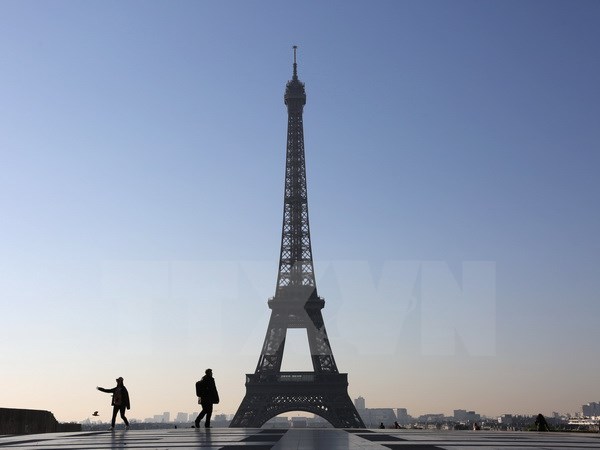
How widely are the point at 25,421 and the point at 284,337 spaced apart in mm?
70513

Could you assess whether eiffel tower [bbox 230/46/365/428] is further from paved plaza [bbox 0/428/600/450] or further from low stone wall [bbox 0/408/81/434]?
paved plaza [bbox 0/428/600/450]

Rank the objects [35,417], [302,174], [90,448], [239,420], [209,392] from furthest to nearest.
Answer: [302,174], [239,420], [35,417], [209,392], [90,448]

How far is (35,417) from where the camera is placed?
35.5 metres

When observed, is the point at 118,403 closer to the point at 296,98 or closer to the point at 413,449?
the point at 413,449

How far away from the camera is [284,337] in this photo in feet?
338

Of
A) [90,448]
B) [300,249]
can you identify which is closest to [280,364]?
[300,249]

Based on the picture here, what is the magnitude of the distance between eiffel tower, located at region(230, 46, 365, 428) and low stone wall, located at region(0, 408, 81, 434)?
5450 cm

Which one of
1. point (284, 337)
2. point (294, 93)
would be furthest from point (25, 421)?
point (294, 93)

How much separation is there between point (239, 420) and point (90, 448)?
77931 mm

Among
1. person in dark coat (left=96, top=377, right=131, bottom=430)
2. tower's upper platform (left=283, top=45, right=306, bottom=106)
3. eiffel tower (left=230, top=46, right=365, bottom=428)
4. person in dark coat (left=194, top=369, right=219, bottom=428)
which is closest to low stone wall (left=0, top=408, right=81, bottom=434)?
person in dark coat (left=96, top=377, right=131, bottom=430)

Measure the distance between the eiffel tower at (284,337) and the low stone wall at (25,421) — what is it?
54.5 m

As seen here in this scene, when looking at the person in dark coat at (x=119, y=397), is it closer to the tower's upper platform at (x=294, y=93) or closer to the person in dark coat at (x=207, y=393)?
the person in dark coat at (x=207, y=393)

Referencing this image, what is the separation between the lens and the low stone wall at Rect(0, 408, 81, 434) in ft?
101

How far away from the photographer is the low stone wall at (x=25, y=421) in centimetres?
3078
